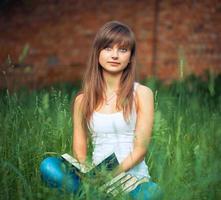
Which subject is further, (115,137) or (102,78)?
(102,78)

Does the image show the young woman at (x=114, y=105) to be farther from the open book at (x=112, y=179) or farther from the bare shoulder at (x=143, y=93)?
the open book at (x=112, y=179)

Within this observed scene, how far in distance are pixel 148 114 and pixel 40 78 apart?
18.2 feet

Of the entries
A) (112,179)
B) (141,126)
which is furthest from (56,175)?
(141,126)

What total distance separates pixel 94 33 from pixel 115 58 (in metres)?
5.27

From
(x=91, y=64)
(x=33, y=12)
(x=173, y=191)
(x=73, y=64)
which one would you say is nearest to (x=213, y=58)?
(x=73, y=64)

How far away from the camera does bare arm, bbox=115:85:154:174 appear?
125 inches

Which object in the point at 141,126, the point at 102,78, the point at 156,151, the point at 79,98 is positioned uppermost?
the point at 102,78

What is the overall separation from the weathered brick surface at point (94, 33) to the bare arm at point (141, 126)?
4.76 m

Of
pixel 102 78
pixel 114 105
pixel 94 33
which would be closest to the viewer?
pixel 114 105

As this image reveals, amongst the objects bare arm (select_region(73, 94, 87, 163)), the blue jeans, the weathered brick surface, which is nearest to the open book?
the blue jeans

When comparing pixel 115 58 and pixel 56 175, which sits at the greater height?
pixel 115 58

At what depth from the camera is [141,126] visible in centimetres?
329

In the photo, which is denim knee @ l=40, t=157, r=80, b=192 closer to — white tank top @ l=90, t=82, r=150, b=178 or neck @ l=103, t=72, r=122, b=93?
white tank top @ l=90, t=82, r=150, b=178

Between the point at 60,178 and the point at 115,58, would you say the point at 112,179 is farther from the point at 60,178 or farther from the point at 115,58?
the point at 115,58
